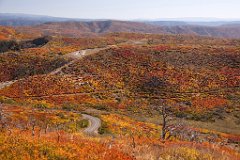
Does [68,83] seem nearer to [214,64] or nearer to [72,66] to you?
[72,66]

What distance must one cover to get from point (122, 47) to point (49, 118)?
6364cm

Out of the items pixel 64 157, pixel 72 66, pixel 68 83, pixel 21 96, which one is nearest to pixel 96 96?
pixel 68 83

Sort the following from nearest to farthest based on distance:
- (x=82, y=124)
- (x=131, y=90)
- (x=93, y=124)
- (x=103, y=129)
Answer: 1. (x=103, y=129)
2. (x=82, y=124)
3. (x=93, y=124)
4. (x=131, y=90)

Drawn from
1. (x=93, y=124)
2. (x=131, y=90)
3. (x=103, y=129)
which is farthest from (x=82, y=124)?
(x=131, y=90)

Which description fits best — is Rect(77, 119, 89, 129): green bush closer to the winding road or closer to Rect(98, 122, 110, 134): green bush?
the winding road

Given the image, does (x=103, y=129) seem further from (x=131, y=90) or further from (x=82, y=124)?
(x=131, y=90)

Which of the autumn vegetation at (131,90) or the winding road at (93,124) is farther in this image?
the autumn vegetation at (131,90)

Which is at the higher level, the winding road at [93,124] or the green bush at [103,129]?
the green bush at [103,129]

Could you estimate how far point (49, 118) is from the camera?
41.1m

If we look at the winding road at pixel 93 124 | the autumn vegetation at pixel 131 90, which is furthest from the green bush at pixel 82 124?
the winding road at pixel 93 124

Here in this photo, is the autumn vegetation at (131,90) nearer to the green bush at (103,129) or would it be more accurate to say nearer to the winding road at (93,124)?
the green bush at (103,129)

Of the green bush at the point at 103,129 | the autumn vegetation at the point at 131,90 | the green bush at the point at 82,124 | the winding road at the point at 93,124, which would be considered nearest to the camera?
the green bush at the point at 103,129

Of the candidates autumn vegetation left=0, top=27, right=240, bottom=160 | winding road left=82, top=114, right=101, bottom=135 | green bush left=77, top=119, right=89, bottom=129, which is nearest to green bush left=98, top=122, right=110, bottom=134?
autumn vegetation left=0, top=27, right=240, bottom=160

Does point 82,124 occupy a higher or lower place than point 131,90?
higher
